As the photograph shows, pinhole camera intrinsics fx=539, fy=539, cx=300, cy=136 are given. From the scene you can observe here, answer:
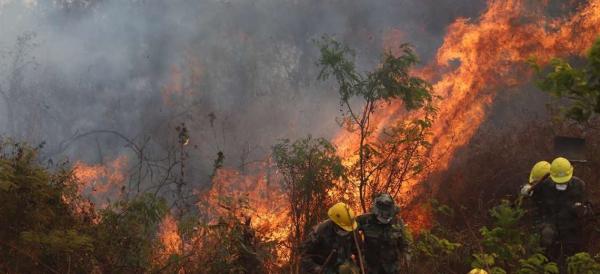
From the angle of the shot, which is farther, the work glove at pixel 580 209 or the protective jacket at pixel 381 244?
the work glove at pixel 580 209

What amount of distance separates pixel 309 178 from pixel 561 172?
467 centimetres

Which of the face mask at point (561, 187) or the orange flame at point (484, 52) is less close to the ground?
the orange flame at point (484, 52)

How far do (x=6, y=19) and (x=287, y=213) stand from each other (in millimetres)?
23761

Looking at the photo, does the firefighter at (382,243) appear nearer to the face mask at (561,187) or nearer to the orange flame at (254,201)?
the orange flame at (254,201)

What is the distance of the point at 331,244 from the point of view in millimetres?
6520

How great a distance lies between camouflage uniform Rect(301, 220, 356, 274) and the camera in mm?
6422

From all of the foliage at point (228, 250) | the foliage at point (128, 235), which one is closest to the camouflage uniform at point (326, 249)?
the foliage at point (228, 250)

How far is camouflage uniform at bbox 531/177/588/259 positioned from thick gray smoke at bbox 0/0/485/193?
1665 cm

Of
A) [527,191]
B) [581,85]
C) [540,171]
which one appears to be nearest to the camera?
[581,85]

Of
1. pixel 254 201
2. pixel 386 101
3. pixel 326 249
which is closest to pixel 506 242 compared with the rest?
pixel 326 249

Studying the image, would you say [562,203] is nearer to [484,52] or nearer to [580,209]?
[580,209]

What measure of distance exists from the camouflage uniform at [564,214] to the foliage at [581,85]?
4.84 meters

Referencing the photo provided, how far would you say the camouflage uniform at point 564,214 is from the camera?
780cm

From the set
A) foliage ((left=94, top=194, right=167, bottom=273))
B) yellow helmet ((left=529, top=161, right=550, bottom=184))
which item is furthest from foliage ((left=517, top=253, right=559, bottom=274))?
foliage ((left=94, top=194, right=167, bottom=273))
